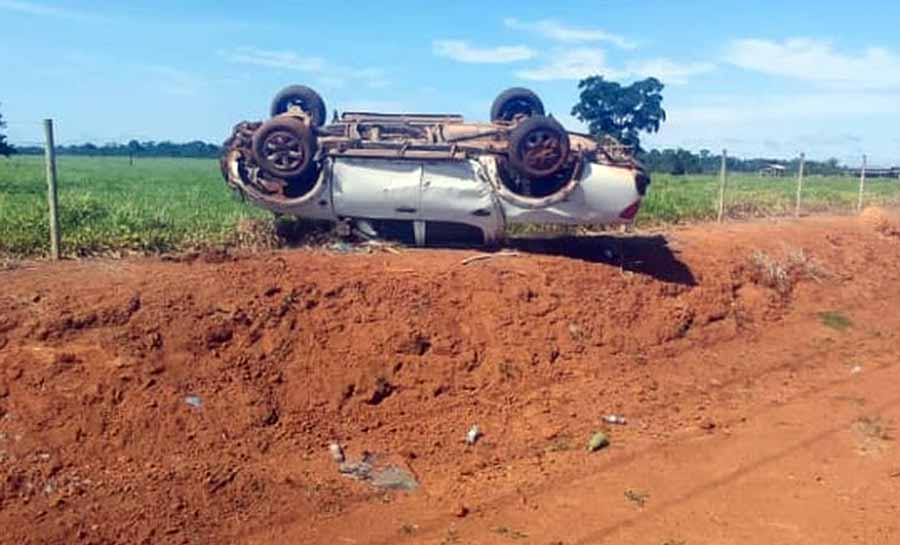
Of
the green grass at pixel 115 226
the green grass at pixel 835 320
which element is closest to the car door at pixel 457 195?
the green grass at pixel 115 226

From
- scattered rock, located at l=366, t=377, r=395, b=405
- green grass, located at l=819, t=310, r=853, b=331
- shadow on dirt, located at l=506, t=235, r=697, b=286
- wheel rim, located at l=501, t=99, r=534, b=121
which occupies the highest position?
wheel rim, located at l=501, t=99, r=534, b=121

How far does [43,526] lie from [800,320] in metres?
9.17

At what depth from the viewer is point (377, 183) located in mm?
9180

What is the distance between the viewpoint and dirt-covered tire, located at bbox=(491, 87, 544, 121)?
11.4 m

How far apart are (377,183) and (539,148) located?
1.81 metres

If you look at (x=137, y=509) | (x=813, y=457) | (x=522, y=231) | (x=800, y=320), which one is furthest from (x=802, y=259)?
(x=137, y=509)

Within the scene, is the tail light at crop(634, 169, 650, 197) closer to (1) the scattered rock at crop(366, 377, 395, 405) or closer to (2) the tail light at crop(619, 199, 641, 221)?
(2) the tail light at crop(619, 199, 641, 221)

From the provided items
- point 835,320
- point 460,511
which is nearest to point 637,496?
point 460,511

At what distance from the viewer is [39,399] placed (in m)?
5.62

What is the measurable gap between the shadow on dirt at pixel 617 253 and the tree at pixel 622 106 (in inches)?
1674

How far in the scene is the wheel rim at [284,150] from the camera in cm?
909

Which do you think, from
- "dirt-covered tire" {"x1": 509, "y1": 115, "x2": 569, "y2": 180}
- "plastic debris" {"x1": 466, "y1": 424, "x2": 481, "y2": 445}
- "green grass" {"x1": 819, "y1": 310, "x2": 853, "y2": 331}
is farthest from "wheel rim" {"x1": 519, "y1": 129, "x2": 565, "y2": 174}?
"green grass" {"x1": 819, "y1": 310, "x2": 853, "y2": 331}

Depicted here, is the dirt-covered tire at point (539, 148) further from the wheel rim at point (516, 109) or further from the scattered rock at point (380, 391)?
the scattered rock at point (380, 391)

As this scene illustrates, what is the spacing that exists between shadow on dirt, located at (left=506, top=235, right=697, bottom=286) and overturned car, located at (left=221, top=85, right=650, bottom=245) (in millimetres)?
763
